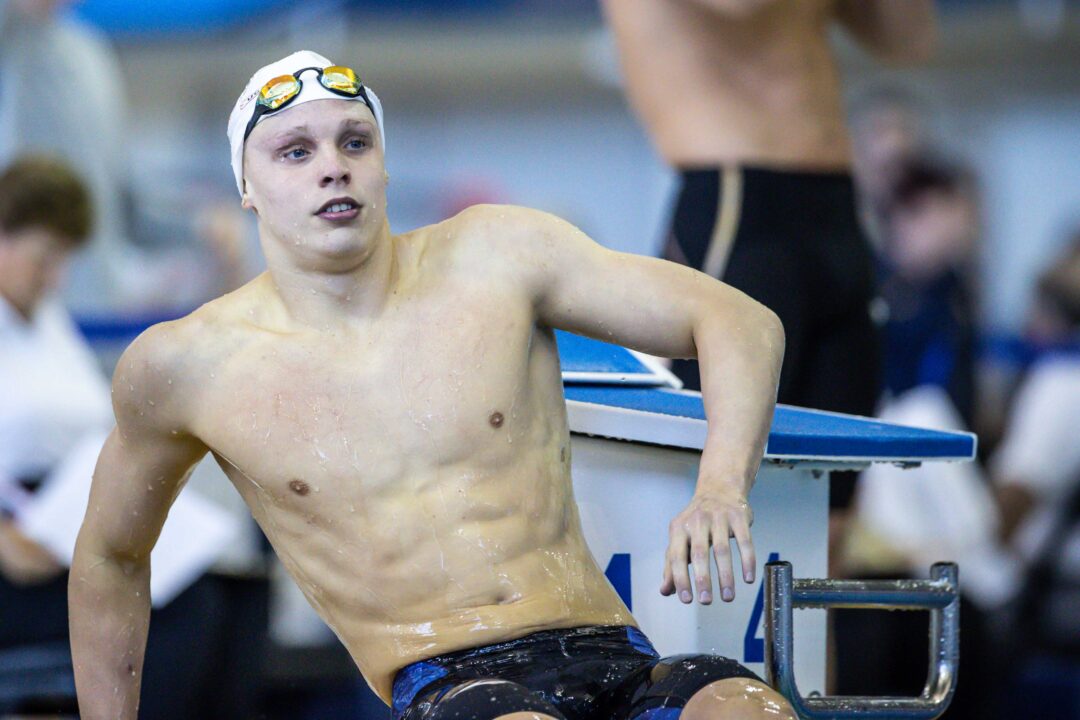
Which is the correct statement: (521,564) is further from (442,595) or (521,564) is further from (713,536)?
(713,536)

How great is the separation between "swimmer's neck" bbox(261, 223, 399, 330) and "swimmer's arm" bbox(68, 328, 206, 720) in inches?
7.3

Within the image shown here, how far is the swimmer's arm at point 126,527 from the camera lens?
213 cm

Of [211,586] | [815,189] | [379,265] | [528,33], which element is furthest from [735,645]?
[528,33]

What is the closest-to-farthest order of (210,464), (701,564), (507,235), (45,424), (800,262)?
(701,564)
(507,235)
(800,262)
(45,424)
(210,464)

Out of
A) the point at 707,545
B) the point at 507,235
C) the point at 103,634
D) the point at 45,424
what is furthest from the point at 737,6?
the point at 45,424

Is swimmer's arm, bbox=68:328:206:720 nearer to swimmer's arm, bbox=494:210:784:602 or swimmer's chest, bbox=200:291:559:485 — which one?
swimmer's chest, bbox=200:291:559:485

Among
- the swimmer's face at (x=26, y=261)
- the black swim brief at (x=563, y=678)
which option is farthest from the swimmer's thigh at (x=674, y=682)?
the swimmer's face at (x=26, y=261)

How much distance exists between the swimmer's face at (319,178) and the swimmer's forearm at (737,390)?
48cm

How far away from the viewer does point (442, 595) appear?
2074mm

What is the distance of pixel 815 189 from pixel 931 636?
4.00ft

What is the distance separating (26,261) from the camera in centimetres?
447

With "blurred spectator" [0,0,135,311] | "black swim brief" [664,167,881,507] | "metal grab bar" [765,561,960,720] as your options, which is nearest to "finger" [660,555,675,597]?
"metal grab bar" [765,561,960,720]

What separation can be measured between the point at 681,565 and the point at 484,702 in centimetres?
27

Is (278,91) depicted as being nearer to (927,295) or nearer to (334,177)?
(334,177)
